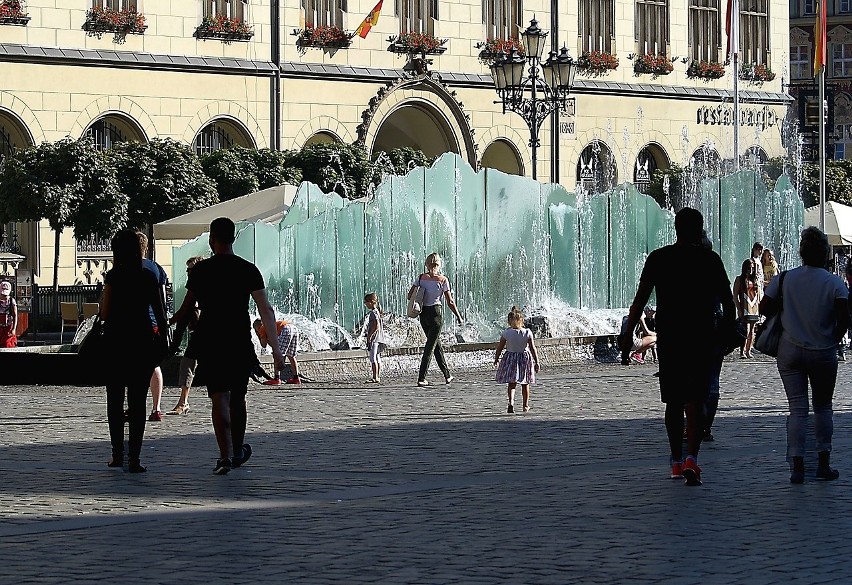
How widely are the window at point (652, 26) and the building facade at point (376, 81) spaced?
2.5 inches

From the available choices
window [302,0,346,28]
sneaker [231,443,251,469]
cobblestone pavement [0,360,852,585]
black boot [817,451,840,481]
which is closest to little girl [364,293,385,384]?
cobblestone pavement [0,360,852,585]

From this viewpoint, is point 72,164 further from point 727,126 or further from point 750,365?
point 727,126

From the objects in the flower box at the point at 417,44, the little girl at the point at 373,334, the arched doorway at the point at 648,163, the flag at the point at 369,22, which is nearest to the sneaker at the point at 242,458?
the little girl at the point at 373,334

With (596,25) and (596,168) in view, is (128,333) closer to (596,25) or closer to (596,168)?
(596,168)

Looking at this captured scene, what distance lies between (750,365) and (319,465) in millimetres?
13803

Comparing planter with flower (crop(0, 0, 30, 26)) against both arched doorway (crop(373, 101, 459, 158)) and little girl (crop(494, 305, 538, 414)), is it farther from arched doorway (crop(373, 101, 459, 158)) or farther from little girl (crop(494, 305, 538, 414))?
little girl (crop(494, 305, 538, 414))

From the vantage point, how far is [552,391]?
20.9m

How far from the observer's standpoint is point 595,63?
50719 mm

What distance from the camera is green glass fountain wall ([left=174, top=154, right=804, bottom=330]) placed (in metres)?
25.1

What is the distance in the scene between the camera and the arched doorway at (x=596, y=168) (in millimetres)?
51031

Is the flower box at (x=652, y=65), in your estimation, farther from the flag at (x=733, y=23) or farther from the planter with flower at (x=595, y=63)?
the flag at (x=733, y=23)

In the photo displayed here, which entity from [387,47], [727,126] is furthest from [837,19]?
[387,47]

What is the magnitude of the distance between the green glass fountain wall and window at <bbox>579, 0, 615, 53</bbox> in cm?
1926

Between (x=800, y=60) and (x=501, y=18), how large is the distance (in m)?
35.1
